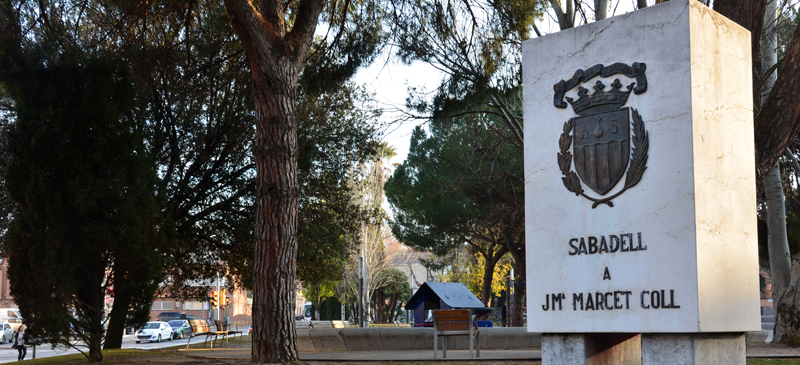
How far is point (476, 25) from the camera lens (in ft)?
43.4

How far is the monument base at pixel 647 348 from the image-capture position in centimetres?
490

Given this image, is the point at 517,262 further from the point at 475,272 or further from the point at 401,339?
the point at 475,272

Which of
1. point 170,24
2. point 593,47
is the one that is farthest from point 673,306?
point 170,24

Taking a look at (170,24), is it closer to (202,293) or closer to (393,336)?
(393,336)

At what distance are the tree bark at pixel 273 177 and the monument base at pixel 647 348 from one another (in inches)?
214

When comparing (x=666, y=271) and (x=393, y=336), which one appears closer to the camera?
(x=666, y=271)

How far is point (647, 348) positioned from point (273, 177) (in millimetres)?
6603

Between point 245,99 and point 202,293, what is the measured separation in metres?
6.12

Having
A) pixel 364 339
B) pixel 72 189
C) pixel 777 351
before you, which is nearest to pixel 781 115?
pixel 777 351

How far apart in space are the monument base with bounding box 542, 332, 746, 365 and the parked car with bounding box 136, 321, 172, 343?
3289 centimetres

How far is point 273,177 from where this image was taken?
10.5 meters

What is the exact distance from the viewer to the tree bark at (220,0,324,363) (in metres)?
10.2

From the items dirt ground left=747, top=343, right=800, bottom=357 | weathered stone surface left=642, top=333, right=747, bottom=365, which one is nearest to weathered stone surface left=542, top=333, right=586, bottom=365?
weathered stone surface left=642, top=333, right=747, bottom=365

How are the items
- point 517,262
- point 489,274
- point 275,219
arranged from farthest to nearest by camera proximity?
point 489,274 → point 517,262 → point 275,219
